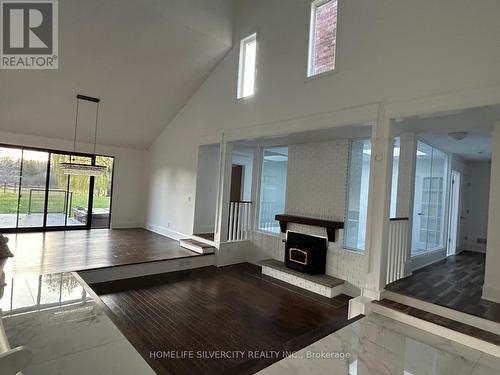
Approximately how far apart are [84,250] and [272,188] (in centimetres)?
430

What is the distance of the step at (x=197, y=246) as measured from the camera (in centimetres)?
629

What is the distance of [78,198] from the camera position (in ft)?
27.5

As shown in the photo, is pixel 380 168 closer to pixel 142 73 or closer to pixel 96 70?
pixel 142 73

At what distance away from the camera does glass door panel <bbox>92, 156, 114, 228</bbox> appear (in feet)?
28.6

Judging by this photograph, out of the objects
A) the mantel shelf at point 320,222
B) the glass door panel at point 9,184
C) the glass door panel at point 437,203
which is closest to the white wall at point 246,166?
the mantel shelf at point 320,222

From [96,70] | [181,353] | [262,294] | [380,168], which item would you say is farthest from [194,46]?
[181,353]

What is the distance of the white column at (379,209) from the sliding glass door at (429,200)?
2006 millimetres

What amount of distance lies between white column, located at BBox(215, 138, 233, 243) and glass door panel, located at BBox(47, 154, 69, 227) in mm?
4747

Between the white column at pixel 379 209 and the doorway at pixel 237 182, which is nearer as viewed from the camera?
the white column at pixel 379 209

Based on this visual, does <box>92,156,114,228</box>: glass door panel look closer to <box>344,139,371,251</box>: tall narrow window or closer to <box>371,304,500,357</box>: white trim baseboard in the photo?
<box>344,139,371,251</box>: tall narrow window

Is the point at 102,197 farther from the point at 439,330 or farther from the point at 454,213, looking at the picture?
the point at 454,213

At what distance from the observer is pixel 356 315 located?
3.66 metres

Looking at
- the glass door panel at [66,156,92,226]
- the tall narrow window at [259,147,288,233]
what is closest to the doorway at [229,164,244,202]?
the tall narrow window at [259,147,288,233]

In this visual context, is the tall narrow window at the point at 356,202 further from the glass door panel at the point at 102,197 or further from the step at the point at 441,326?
the glass door panel at the point at 102,197
